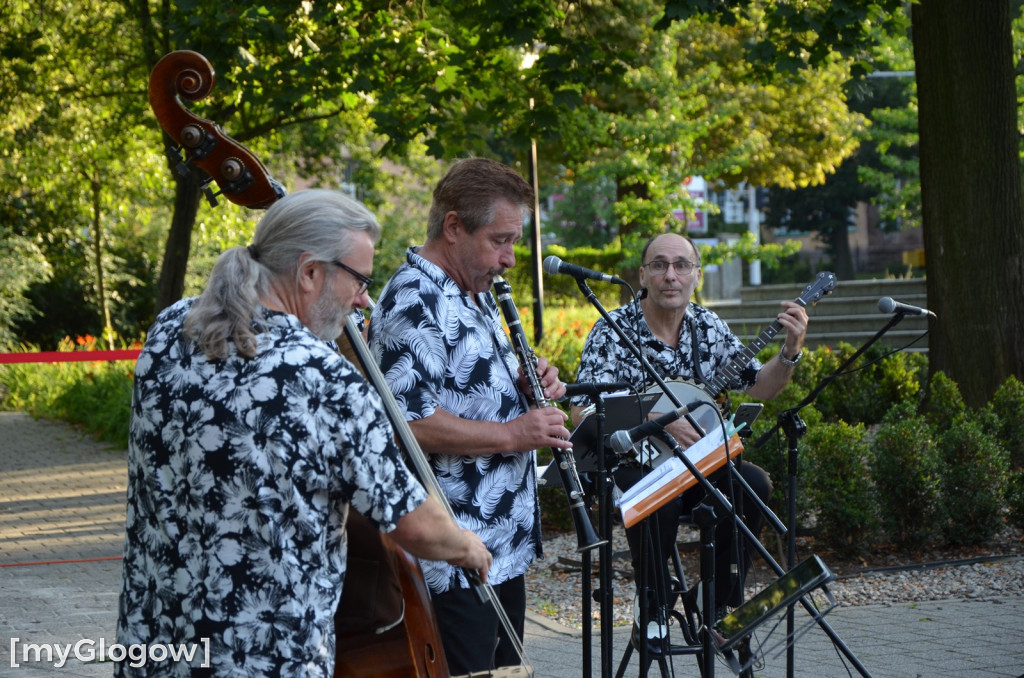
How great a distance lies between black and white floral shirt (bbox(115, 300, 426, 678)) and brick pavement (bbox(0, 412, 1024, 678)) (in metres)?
1.71

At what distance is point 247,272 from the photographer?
94.0 inches

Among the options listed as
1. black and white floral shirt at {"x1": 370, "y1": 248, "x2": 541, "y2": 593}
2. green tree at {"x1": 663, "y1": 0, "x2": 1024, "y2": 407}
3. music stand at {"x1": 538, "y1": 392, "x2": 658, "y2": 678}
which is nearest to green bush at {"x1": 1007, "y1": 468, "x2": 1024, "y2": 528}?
green tree at {"x1": 663, "y1": 0, "x2": 1024, "y2": 407}

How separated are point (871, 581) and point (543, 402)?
410 centimetres

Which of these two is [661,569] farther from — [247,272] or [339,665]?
[247,272]

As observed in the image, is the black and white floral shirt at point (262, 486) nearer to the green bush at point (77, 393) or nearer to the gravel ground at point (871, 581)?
the gravel ground at point (871, 581)

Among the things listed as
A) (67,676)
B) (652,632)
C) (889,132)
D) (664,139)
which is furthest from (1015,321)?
(889,132)

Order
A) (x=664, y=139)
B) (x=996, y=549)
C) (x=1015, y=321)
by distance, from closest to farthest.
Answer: (x=996, y=549) < (x=1015, y=321) < (x=664, y=139)

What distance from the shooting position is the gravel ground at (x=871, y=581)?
6492mm

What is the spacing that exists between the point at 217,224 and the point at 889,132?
1666 cm

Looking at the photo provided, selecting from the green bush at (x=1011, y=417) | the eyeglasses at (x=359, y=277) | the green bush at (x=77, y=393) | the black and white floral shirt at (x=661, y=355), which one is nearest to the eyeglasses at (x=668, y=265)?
the black and white floral shirt at (x=661, y=355)

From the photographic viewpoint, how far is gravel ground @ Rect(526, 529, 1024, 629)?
6492mm

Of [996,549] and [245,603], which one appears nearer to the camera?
[245,603]

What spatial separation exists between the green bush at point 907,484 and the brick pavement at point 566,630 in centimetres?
81

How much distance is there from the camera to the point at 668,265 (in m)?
5.03
